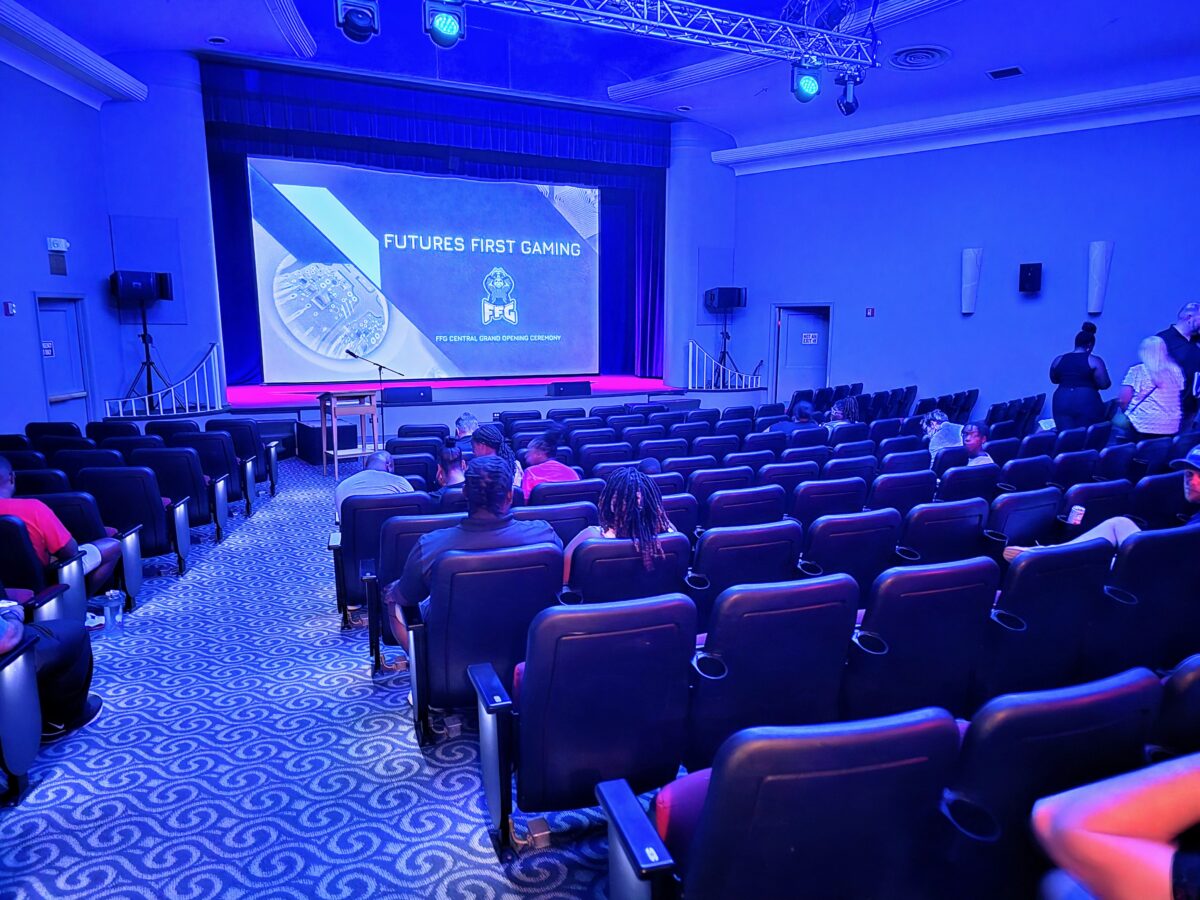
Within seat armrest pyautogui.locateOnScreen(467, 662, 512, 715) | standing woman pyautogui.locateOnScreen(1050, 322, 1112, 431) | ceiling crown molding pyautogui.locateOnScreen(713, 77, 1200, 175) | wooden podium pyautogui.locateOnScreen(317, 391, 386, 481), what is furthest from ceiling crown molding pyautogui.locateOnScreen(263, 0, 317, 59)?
standing woman pyautogui.locateOnScreen(1050, 322, 1112, 431)

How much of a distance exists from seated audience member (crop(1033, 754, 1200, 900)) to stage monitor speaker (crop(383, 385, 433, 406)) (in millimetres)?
9569

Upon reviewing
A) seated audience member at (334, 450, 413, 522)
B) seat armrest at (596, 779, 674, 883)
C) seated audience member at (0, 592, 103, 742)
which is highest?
seated audience member at (334, 450, 413, 522)

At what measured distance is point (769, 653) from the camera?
2.18m

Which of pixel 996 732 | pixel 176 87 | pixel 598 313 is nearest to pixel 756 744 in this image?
pixel 996 732

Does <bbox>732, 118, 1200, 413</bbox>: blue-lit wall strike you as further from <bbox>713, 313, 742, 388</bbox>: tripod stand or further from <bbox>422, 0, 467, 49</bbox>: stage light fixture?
<bbox>422, 0, 467, 49</bbox>: stage light fixture

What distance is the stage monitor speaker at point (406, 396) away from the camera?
1000 cm

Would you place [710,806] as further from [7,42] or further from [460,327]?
[460,327]

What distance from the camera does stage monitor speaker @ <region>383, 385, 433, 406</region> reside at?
32.8 ft

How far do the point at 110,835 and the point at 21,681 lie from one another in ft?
2.02

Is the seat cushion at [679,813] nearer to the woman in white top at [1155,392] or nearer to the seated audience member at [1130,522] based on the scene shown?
the seated audience member at [1130,522]

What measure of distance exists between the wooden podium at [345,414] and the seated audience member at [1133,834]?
25.9ft

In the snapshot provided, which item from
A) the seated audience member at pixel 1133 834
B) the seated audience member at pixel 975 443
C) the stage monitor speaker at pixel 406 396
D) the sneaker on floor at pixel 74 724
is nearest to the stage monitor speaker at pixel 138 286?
the stage monitor speaker at pixel 406 396

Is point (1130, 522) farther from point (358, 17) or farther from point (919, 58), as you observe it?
point (919, 58)

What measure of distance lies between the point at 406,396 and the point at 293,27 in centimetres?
457
